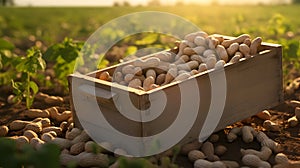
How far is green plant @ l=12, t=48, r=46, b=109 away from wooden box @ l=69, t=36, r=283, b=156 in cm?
55

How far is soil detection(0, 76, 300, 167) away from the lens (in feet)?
9.55

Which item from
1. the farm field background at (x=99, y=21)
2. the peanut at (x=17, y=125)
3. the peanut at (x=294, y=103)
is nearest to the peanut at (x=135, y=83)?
the peanut at (x=17, y=125)

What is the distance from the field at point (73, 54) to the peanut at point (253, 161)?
0.31ft

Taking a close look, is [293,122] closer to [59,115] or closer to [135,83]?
[135,83]

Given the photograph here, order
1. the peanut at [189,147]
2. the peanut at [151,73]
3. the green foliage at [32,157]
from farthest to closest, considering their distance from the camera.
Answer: the peanut at [151,73] < the peanut at [189,147] < the green foliage at [32,157]

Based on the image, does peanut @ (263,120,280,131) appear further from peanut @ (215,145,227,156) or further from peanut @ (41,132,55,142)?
peanut @ (41,132,55,142)

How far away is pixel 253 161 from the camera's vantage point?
9.02 feet

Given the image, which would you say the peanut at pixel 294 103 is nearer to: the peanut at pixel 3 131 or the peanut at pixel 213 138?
the peanut at pixel 213 138

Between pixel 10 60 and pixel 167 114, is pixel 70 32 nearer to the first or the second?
pixel 10 60

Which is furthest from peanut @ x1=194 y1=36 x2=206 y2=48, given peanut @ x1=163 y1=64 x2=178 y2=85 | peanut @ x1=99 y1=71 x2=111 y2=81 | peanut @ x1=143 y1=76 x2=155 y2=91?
peanut @ x1=99 y1=71 x2=111 y2=81

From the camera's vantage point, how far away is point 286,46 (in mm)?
3967

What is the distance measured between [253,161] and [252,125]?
62 cm

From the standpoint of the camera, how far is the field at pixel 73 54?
3185 millimetres

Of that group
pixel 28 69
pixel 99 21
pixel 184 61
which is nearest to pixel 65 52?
pixel 28 69
